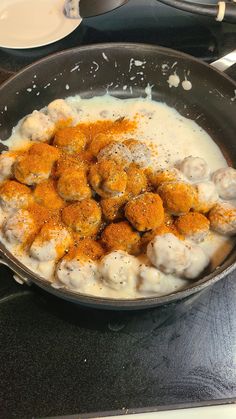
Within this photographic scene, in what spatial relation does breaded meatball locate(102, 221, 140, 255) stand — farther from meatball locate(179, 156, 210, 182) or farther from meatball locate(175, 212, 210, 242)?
meatball locate(179, 156, 210, 182)

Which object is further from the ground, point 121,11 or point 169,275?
point 121,11

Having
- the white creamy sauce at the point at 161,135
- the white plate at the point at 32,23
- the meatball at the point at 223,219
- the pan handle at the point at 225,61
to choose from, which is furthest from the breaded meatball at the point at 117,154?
the white plate at the point at 32,23

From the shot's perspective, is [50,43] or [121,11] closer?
[50,43]

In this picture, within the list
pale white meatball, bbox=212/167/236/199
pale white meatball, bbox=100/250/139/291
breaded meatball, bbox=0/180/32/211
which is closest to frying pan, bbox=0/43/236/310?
pale white meatball, bbox=212/167/236/199

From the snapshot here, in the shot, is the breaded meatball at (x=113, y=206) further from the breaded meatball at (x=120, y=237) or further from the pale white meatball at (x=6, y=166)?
the pale white meatball at (x=6, y=166)

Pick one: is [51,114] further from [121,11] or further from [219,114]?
[121,11]

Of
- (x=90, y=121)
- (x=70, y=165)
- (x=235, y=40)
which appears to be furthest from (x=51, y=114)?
(x=235, y=40)

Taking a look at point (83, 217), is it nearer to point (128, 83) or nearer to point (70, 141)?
point (70, 141)
